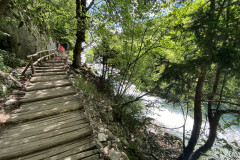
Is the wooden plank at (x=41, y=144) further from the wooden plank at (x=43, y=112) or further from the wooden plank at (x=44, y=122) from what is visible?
the wooden plank at (x=43, y=112)

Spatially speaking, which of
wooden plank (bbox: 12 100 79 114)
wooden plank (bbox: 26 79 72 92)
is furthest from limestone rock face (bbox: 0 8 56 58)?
wooden plank (bbox: 12 100 79 114)

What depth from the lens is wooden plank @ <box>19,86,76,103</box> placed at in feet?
10.1

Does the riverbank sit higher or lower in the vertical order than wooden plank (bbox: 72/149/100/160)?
lower

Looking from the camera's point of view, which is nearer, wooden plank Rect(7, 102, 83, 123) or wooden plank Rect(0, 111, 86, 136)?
wooden plank Rect(0, 111, 86, 136)

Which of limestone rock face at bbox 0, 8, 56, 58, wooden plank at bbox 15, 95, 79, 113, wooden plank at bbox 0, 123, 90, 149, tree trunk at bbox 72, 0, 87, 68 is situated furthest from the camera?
tree trunk at bbox 72, 0, 87, 68

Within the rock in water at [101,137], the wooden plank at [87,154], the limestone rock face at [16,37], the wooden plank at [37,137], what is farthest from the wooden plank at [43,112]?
the limestone rock face at [16,37]

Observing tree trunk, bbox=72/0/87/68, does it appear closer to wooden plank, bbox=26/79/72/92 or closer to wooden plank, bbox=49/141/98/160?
wooden plank, bbox=26/79/72/92

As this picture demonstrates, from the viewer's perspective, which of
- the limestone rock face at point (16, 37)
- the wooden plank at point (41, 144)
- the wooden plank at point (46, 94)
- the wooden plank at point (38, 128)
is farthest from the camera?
the limestone rock face at point (16, 37)

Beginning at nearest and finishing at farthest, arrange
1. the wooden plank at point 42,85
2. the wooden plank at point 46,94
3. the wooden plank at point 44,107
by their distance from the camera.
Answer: the wooden plank at point 44,107
the wooden plank at point 46,94
the wooden plank at point 42,85

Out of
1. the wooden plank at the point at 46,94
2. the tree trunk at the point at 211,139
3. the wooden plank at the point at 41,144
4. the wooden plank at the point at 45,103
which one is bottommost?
the tree trunk at the point at 211,139

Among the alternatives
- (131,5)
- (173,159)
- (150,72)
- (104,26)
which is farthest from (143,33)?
(173,159)

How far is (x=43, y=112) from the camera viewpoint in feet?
8.57

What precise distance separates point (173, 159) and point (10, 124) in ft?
20.2

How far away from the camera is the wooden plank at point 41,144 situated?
170 cm
